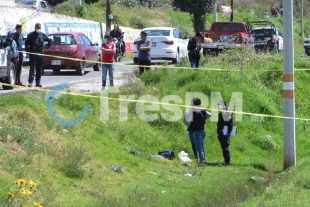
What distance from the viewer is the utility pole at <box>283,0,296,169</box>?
1622cm

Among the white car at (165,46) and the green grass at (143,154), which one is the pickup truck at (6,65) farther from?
the white car at (165,46)

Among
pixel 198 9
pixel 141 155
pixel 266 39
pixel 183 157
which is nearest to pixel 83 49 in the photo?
pixel 183 157

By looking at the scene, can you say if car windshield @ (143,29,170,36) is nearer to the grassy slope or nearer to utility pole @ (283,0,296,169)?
the grassy slope

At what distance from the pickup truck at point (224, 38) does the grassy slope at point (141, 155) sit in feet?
22.7

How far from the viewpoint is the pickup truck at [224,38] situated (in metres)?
29.1

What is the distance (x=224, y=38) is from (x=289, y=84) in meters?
14.4

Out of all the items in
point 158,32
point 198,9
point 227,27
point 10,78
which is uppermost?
point 198,9

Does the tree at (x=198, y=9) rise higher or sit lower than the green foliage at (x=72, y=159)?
higher

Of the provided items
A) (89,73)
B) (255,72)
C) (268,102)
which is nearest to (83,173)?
(268,102)

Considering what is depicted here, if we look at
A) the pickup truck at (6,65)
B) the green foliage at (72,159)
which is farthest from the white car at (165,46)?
the green foliage at (72,159)

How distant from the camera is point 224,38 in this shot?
100 ft

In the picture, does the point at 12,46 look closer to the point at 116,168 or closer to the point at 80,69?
the point at 116,168

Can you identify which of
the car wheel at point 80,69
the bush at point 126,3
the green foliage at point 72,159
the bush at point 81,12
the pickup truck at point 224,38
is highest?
the bush at point 126,3

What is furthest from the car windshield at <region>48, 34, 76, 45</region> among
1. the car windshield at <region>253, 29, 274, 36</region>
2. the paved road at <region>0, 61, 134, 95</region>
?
the car windshield at <region>253, 29, 274, 36</region>
